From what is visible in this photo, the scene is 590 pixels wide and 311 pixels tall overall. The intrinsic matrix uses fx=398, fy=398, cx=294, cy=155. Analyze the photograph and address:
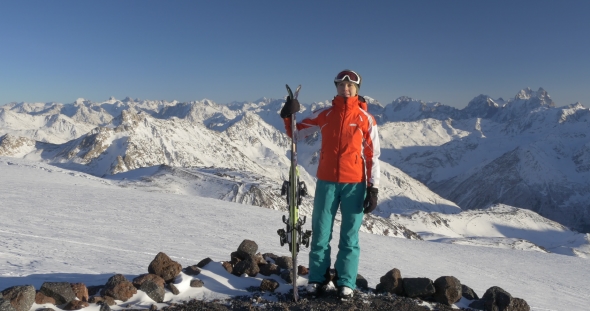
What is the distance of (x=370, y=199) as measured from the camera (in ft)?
23.3

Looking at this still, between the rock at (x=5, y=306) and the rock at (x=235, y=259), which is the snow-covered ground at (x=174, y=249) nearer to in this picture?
the rock at (x=235, y=259)

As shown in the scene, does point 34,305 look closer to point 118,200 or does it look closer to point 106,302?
point 106,302

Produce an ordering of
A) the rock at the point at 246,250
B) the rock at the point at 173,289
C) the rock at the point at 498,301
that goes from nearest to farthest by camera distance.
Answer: the rock at the point at 173,289, the rock at the point at 498,301, the rock at the point at 246,250

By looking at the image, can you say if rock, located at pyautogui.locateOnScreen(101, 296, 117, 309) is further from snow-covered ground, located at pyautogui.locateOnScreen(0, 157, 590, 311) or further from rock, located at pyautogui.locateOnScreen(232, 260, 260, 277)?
rock, located at pyautogui.locateOnScreen(232, 260, 260, 277)

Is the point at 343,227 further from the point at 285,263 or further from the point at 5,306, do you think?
the point at 5,306

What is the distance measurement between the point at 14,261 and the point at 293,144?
671 centimetres

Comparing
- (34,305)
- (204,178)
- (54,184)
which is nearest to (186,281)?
(34,305)

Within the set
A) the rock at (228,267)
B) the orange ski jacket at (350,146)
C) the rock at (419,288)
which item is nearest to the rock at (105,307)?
the rock at (228,267)

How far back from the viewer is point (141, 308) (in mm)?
6328

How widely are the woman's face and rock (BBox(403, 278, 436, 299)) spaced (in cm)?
384

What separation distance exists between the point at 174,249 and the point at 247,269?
5.16 m

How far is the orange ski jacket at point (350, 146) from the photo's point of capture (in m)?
7.14

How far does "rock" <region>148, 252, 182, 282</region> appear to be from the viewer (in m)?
7.38

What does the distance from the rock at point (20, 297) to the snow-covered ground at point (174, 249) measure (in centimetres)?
123
